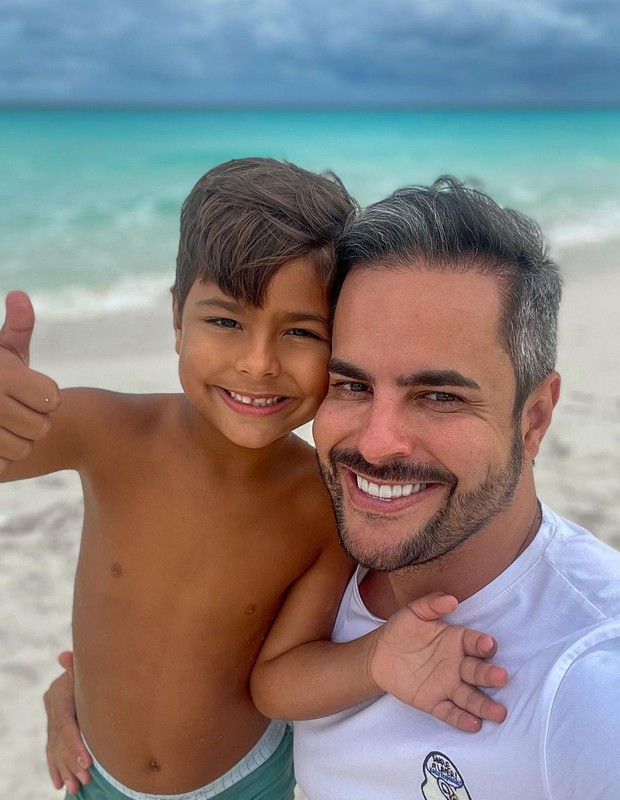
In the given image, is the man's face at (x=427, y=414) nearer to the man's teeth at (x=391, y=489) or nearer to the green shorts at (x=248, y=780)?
the man's teeth at (x=391, y=489)

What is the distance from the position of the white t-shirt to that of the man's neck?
0.06 m

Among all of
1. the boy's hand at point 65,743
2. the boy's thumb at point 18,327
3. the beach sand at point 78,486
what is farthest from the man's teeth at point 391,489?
the beach sand at point 78,486

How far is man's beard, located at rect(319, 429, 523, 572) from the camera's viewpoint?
1.79 m

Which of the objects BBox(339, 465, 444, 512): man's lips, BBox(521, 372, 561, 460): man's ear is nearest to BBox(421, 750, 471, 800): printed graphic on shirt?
BBox(339, 465, 444, 512): man's lips

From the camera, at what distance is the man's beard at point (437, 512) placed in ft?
5.86

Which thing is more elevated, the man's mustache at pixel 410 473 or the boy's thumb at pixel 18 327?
the boy's thumb at pixel 18 327

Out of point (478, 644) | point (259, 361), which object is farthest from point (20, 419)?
point (478, 644)

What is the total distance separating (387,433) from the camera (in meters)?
1.76

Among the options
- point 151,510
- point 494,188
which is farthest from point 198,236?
point 494,188

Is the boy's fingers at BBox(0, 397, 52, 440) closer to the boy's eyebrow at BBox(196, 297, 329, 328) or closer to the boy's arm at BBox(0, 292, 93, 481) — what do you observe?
the boy's arm at BBox(0, 292, 93, 481)

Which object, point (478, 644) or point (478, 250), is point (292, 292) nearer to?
point (478, 250)

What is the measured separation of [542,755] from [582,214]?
18398mm

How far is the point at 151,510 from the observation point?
2.32 meters

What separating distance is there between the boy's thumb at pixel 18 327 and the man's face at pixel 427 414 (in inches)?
28.1
